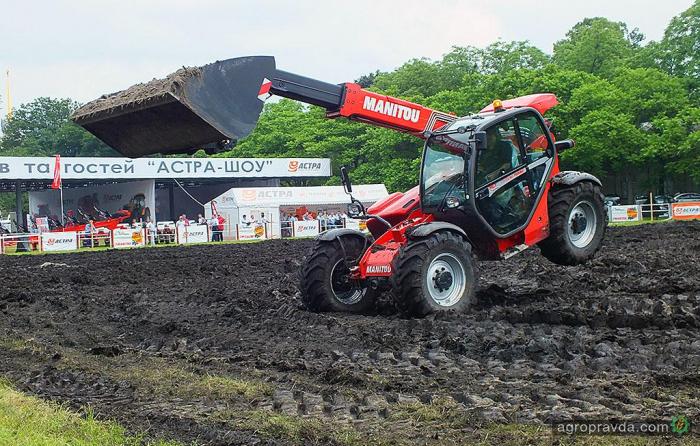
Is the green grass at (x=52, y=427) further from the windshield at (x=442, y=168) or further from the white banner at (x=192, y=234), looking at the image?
the white banner at (x=192, y=234)

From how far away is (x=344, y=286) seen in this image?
35.1 ft

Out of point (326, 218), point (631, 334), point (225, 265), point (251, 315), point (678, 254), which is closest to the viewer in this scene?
point (631, 334)

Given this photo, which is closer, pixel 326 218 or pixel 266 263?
pixel 266 263

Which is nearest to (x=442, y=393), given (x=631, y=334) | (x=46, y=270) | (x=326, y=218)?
(x=631, y=334)

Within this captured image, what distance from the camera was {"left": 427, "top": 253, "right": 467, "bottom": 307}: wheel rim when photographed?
948 cm

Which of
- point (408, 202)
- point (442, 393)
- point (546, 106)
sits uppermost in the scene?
point (546, 106)

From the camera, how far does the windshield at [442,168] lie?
10031 millimetres

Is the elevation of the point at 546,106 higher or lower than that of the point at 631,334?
higher

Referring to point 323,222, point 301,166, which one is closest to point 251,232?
point 323,222

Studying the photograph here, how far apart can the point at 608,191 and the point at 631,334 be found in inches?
1796

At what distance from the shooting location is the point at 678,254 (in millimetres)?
14375

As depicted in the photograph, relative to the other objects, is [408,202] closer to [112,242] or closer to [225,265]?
[225,265]

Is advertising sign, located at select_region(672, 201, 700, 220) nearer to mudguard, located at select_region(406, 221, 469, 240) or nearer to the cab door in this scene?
the cab door

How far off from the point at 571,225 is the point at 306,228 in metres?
30.5
